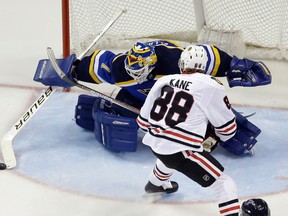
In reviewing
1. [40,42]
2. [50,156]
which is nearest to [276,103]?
[50,156]

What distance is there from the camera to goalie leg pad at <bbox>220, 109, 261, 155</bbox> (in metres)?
3.52

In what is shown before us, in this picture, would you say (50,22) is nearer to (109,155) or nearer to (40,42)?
(40,42)

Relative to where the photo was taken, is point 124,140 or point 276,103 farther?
point 276,103

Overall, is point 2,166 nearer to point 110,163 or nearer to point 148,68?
point 110,163

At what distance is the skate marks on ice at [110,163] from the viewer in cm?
327

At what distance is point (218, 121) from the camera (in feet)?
9.16

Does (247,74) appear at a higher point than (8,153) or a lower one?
higher

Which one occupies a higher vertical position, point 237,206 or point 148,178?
point 237,206

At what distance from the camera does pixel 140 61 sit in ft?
10.8

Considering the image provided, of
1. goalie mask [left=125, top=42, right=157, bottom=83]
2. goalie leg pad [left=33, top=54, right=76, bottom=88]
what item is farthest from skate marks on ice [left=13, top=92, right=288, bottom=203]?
goalie mask [left=125, top=42, right=157, bottom=83]

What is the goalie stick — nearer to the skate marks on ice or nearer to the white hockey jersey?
the skate marks on ice

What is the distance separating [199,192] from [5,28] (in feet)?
8.78

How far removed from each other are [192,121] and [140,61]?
0.65 m

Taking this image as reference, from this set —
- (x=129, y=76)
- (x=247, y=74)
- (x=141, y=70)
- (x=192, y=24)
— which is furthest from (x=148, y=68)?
(x=192, y=24)
